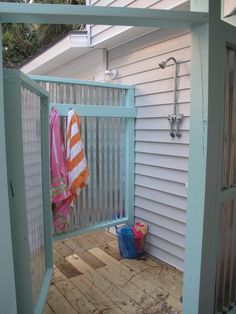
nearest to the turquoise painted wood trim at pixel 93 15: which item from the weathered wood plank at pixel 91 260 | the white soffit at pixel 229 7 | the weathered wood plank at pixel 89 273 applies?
the white soffit at pixel 229 7

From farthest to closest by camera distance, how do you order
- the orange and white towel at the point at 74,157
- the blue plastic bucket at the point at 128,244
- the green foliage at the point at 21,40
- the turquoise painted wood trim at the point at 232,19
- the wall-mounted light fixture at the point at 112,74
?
the green foliage at the point at 21,40
the wall-mounted light fixture at the point at 112,74
the blue plastic bucket at the point at 128,244
the orange and white towel at the point at 74,157
the turquoise painted wood trim at the point at 232,19

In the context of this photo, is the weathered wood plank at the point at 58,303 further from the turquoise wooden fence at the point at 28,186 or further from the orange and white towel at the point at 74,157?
the orange and white towel at the point at 74,157

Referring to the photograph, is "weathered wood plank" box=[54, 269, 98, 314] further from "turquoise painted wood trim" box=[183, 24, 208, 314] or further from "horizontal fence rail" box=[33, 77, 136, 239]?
"turquoise painted wood trim" box=[183, 24, 208, 314]

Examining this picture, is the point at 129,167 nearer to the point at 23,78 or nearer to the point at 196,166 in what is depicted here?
the point at 196,166

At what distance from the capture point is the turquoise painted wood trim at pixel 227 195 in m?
1.54

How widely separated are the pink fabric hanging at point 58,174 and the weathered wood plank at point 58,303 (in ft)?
2.26

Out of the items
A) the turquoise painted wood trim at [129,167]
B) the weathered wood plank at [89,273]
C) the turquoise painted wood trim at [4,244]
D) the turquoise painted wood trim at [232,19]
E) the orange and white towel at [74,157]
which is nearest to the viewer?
the turquoise painted wood trim at [4,244]

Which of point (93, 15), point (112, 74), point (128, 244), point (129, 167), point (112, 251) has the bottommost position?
point (112, 251)

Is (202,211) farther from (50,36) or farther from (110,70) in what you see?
(50,36)

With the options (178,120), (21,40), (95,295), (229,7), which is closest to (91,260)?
(95,295)

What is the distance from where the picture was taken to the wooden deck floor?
225 centimetres

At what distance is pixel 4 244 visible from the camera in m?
1.12

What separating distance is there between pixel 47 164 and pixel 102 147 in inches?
52.0

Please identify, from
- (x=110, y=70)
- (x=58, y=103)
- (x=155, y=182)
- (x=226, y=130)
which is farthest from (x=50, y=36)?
(x=226, y=130)
